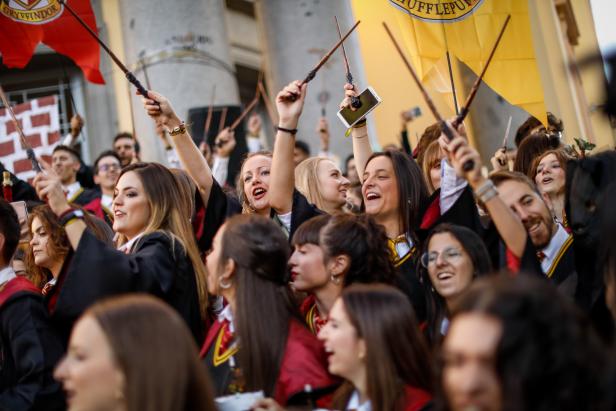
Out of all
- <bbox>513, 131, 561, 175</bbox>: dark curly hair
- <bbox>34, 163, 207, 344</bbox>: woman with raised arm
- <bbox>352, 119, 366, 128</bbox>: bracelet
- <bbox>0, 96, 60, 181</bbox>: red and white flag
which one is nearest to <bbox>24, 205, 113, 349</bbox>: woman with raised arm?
<bbox>34, 163, 207, 344</bbox>: woman with raised arm

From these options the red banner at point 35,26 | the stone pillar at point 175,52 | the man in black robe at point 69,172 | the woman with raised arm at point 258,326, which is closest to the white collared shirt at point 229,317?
the woman with raised arm at point 258,326

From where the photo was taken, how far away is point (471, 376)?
250 centimetres

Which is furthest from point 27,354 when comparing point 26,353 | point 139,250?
point 139,250

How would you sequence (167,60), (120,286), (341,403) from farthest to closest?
(167,60), (120,286), (341,403)

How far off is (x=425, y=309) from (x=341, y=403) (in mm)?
977

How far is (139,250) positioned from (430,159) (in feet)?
6.50

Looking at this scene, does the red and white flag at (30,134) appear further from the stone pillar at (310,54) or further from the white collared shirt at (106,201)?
the stone pillar at (310,54)

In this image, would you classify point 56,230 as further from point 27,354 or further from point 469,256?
point 469,256

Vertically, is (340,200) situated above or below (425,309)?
above

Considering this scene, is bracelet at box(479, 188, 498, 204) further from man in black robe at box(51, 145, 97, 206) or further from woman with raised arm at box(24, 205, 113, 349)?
man in black robe at box(51, 145, 97, 206)

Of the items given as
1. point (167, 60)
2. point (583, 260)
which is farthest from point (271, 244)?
point (167, 60)

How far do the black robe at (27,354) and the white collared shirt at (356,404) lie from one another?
1379 millimetres

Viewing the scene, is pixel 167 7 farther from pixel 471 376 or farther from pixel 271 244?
pixel 471 376

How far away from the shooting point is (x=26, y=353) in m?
4.09
